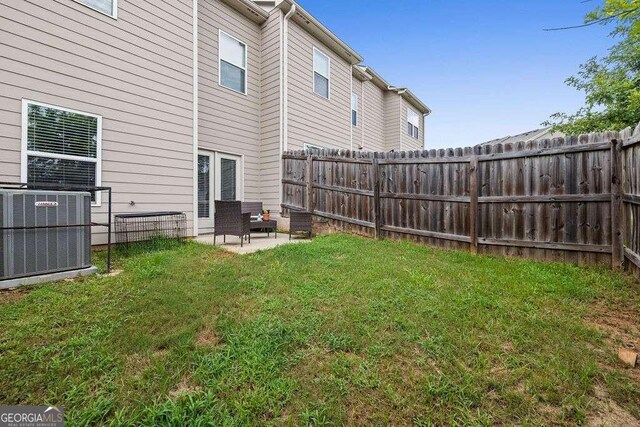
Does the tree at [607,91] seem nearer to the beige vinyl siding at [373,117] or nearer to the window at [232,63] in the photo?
the beige vinyl siding at [373,117]

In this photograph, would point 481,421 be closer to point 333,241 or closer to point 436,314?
point 436,314

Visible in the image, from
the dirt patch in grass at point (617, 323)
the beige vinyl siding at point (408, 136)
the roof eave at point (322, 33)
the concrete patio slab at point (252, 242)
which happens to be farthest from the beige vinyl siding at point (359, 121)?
the dirt patch in grass at point (617, 323)

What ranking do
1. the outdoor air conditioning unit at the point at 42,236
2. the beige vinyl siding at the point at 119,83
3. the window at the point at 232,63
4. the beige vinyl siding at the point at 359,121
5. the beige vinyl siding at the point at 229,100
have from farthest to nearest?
→ the beige vinyl siding at the point at 359,121, the window at the point at 232,63, the beige vinyl siding at the point at 229,100, the beige vinyl siding at the point at 119,83, the outdoor air conditioning unit at the point at 42,236

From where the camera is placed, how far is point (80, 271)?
12.5 feet

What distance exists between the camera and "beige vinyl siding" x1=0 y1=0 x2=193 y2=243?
4312 millimetres

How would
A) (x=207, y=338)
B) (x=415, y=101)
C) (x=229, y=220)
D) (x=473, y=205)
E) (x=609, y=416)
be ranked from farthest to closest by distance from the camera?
(x=415, y=101) → (x=229, y=220) → (x=473, y=205) → (x=207, y=338) → (x=609, y=416)

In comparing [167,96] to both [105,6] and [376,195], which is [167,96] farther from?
[376,195]

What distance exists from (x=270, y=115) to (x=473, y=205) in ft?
19.5

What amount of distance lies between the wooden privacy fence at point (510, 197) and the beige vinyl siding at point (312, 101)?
252cm

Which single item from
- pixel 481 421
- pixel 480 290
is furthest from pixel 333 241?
pixel 481 421

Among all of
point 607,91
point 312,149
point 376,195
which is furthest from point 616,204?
point 607,91

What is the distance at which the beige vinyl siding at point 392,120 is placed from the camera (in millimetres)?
14961

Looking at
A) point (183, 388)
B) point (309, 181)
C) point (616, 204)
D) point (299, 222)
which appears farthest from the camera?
point (309, 181)

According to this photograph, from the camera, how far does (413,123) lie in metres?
16.7
